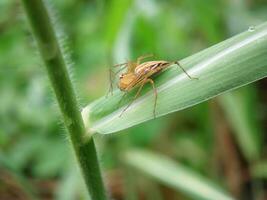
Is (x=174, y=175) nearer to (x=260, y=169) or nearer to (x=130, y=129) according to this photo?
(x=130, y=129)

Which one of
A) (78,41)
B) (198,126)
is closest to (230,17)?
(198,126)

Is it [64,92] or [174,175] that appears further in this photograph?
[174,175]

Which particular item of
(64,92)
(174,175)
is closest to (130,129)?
(174,175)

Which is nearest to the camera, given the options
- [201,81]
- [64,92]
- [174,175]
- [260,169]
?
[64,92]

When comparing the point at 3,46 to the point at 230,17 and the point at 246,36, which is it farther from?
the point at 246,36

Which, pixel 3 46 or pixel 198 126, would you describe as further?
pixel 198 126

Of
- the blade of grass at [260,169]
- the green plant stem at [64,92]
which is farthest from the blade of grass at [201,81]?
the blade of grass at [260,169]
